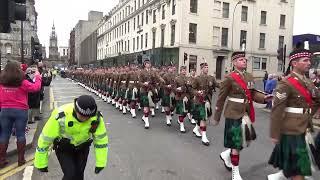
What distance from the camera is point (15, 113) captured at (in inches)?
281

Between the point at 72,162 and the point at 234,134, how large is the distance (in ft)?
9.30

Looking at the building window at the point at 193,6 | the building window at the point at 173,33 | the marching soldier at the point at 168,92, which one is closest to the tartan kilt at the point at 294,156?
the marching soldier at the point at 168,92

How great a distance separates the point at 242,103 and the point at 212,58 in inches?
1420

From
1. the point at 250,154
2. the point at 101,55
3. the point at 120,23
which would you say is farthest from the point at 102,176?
the point at 101,55

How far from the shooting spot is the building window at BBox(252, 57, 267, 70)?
4562 cm

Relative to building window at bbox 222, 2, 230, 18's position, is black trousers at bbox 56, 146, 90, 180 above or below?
below

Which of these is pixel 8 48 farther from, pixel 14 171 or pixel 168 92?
pixel 14 171

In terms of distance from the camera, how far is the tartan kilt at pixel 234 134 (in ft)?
21.1

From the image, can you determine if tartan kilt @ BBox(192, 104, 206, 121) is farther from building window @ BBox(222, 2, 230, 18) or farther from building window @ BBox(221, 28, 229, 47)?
building window @ BBox(222, 2, 230, 18)

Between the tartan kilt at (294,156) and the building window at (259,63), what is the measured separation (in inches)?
1631

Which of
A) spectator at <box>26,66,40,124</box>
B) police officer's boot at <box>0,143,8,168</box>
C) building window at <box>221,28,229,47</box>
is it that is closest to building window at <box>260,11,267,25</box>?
building window at <box>221,28,229,47</box>

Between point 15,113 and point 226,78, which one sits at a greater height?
point 226,78

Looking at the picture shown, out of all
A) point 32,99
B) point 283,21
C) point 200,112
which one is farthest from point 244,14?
point 32,99

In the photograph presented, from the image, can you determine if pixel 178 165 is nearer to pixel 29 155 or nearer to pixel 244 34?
pixel 29 155
